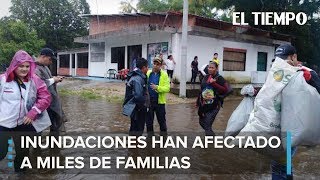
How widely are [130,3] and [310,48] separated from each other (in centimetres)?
1975

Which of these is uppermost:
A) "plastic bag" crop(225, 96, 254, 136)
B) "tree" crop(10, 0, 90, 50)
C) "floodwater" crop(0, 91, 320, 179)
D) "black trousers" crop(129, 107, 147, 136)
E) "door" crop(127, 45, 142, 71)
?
"tree" crop(10, 0, 90, 50)

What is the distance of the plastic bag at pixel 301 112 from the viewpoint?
116 inches

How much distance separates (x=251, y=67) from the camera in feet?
65.7

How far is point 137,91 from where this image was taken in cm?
544

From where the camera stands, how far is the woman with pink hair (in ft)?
12.4

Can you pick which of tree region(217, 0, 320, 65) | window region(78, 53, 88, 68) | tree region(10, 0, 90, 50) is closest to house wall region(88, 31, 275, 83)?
tree region(217, 0, 320, 65)

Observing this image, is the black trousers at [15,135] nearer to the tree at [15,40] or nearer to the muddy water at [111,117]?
the muddy water at [111,117]

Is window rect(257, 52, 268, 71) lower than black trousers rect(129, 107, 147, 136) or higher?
higher

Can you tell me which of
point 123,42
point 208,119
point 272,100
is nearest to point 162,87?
point 208,119

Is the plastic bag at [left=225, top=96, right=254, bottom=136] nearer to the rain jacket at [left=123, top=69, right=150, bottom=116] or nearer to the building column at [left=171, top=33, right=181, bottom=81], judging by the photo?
the rain jacket at [left=123, top=69, right=150, bottom=116]

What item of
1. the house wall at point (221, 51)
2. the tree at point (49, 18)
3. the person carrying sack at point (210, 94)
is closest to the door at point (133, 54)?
the house wall at point (221, 51)

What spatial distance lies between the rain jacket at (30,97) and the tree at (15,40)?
24985 mm

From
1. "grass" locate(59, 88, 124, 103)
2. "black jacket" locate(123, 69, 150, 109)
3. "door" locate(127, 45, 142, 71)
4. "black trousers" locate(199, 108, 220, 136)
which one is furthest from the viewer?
"door" locate(127, 45, 142, 71)

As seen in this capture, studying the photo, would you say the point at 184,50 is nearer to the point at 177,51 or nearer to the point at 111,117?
the point at 177,51
